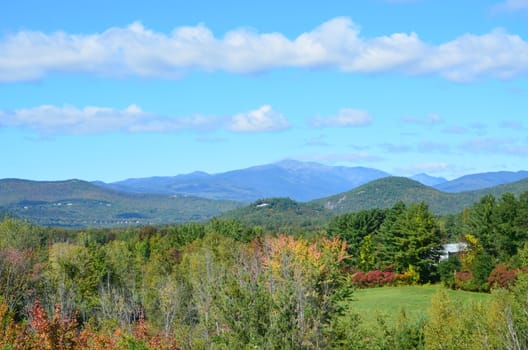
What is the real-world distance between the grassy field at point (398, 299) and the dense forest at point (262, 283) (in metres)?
2.62

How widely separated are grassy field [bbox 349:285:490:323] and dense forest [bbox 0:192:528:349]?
103 inches

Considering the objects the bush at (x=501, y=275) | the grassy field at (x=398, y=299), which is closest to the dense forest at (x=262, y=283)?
the bush at (x=501, y=275)

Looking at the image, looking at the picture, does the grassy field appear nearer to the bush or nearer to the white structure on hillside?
the bush

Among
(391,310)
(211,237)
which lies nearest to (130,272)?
(211,237)

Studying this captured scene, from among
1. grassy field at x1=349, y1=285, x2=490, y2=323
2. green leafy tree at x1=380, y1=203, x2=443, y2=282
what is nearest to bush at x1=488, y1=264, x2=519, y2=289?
grassy field at x1=349, y1=285, x2=490, y2=323

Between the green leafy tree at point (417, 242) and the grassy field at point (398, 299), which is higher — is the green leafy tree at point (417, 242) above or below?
above

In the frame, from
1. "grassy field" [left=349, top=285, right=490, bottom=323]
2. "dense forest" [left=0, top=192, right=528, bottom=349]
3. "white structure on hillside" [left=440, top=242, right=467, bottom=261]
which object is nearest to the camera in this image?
"dense forest" [left=0, top=192, right=528, bottom=349]

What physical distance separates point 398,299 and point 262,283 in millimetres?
54549

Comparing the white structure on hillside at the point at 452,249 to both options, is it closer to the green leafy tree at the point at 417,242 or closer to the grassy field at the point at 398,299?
the green leafy tree at the point at 417,242

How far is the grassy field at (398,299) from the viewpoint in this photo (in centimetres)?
6338

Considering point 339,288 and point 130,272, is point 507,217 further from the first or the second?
point 339,288

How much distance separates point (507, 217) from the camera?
75875 millimetres

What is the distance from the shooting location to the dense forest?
2125cm

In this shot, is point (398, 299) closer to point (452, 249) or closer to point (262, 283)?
point (452, 249)
